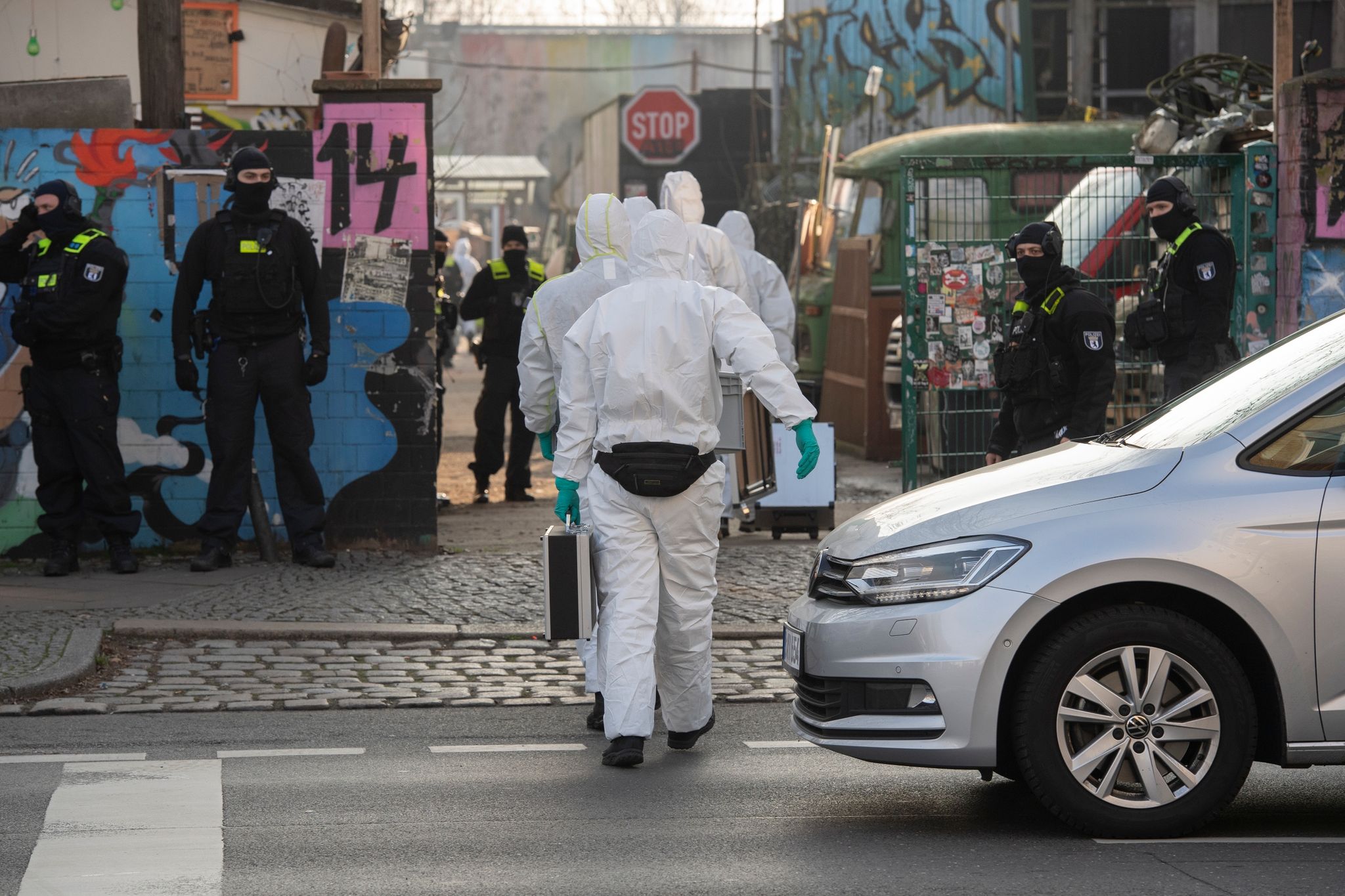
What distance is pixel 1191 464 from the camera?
543cm

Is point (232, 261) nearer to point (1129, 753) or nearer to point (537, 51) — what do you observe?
point (1129, 753)

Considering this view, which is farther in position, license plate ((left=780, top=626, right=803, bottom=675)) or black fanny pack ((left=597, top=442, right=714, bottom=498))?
black fanny pack ((left=597, top=442, right=714, bottom=498))

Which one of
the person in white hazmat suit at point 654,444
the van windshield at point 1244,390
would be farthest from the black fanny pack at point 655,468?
the van windshield at point 1244,390

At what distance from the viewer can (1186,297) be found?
32.1ft

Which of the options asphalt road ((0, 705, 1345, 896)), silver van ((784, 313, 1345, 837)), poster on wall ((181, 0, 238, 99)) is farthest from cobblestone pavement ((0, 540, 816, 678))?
poster on wall ((181, 0, 238, 99))

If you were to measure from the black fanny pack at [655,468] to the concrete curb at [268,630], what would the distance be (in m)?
2.79

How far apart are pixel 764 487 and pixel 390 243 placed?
105 inches

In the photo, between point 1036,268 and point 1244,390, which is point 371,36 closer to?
point 1036,268

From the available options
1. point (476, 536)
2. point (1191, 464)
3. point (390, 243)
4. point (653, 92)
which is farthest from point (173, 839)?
point (653, 92)

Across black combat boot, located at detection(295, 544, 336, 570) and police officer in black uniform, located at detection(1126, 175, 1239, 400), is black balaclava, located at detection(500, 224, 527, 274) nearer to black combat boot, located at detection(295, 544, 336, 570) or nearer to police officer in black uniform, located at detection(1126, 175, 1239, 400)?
black combat boot, located at detection(295, 544, 336, 570)

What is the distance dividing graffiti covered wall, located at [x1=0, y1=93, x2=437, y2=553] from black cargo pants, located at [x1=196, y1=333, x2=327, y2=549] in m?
0.49

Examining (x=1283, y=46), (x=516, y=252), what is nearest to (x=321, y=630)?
(x=516, y=252)

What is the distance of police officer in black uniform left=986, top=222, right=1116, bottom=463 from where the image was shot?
886cm

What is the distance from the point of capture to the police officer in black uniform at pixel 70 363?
9914 mm
